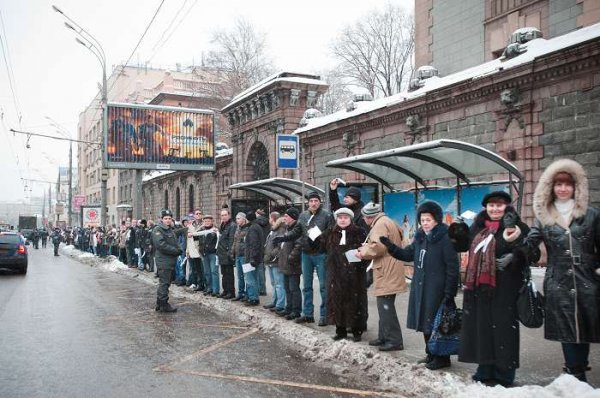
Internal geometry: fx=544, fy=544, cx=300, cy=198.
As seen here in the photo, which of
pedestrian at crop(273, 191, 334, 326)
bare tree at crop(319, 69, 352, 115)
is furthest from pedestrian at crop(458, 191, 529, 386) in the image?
bare tree at crop(319, 69, 352, 115)

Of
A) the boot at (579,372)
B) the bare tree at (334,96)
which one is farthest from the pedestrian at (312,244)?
the bare tree at (334,96)

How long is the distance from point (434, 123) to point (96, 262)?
1710 centimetres

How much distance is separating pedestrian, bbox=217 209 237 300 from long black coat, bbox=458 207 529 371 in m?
6.36

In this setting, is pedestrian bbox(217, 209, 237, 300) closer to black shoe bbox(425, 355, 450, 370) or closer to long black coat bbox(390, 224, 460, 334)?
long black coat bbox(390, 224, 460, 334)

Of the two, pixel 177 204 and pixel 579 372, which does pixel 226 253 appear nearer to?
pixel 579 372

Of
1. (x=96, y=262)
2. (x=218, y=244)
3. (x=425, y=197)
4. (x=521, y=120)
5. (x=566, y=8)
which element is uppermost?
(x=566, y=8)

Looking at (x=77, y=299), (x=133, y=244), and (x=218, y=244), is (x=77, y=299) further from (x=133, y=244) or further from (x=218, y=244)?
(x=133, y=244)

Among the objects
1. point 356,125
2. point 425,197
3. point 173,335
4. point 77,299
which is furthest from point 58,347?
point 356,125

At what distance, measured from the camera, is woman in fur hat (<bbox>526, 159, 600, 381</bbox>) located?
14.8 ft

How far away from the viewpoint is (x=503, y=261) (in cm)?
471

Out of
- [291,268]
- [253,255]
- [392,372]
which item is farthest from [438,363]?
[253,255]

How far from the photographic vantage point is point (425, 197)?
37.2ft

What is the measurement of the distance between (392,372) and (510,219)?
1992 mm

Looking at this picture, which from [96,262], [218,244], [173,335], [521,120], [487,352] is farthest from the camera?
[96,262]
